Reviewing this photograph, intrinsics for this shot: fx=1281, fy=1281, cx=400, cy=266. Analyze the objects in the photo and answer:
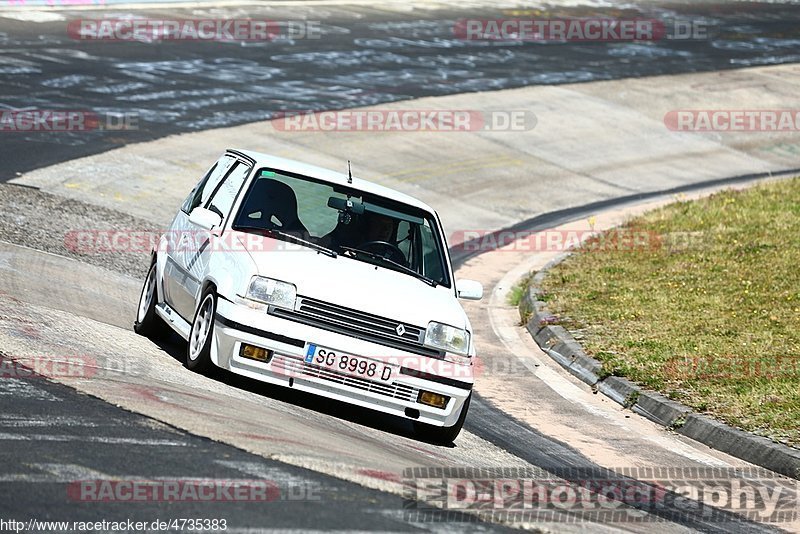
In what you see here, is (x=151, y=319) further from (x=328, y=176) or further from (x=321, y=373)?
(x=321, y=373)

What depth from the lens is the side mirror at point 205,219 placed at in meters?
9.59

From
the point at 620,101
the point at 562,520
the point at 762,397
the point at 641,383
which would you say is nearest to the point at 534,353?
the point at 641,383

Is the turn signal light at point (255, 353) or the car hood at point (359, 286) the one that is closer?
the turn signal light at point (255, 353)

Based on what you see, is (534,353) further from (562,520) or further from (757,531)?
(562,520)

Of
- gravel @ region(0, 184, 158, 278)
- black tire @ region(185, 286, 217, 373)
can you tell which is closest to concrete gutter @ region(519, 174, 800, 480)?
black tire @ region(185, 286, 217, 373)

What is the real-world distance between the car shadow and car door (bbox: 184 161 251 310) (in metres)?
0.65

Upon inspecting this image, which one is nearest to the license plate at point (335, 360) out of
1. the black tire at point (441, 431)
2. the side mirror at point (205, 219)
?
the black tire at point (441, 431)

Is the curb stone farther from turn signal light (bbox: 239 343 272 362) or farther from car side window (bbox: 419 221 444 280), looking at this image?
turn signal light (bbox: 239 343 272 362)

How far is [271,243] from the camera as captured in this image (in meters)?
9.22

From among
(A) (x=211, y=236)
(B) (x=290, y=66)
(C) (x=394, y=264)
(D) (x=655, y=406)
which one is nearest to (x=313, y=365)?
(C) (x=394, y=264)

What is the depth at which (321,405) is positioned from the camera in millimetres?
9203

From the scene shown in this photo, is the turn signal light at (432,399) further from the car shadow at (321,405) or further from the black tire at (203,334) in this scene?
the black tire at (203,334)

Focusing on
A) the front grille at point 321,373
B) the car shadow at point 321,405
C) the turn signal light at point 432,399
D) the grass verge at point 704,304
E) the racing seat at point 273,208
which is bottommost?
the grass verge at point 704,304

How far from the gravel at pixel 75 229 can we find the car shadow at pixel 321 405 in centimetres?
419
